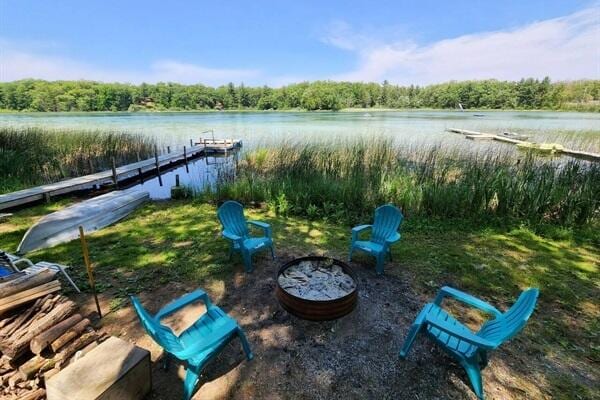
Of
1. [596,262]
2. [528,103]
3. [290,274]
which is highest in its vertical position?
[528,103]

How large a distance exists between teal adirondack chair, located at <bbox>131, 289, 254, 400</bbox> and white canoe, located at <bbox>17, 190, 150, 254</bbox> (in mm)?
3555

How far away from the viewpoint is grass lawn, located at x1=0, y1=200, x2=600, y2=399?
2393 mm

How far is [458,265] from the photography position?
3957 millimetres

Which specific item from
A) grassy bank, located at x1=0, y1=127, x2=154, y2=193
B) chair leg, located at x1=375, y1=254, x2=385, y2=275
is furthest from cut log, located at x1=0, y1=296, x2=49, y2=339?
grassy bank, located at x1=0, y1=127, x2=154, y2=193

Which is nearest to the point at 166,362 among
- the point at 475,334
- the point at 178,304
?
the point at 178,304

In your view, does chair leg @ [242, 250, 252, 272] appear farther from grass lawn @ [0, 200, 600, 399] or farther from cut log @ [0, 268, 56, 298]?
cut log @ [0, 268, 56, 298]

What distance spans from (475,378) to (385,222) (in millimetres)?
2205

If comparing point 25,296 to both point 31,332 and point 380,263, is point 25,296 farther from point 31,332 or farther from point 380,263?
point 380,263

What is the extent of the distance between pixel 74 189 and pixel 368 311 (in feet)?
29.4

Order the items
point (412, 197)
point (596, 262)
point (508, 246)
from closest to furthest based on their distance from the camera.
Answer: point (596, 262), point (508, 246), point (412, 197)

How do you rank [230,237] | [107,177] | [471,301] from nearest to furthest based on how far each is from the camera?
[471,301] → [230,237] → [107,177]

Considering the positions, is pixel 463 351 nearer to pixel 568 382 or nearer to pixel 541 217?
pixel 568 382

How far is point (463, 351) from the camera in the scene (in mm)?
2076

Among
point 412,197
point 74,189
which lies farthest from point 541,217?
point 74,189
